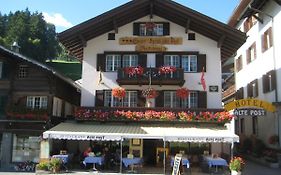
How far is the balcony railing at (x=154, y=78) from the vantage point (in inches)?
995

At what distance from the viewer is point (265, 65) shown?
30.2 meters

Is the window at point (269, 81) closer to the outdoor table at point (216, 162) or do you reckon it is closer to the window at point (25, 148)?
the outdoor table at point (216, 162)

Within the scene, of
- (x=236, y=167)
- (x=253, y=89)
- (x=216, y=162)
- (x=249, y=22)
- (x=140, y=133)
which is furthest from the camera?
(x=249, y=22)

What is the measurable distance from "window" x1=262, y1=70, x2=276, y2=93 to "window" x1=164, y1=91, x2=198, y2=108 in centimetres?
629

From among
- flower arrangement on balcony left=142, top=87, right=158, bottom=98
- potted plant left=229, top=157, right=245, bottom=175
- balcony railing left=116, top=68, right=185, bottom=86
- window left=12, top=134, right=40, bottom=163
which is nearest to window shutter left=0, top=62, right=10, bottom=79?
window left=12, top=134, right=40, bottom=163

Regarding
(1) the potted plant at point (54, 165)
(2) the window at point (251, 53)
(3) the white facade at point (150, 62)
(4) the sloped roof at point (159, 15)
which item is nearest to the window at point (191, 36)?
(3) the white facade at point (150, 62)

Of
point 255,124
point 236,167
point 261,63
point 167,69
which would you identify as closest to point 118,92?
point 167,69

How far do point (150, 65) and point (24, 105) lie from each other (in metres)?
9.22

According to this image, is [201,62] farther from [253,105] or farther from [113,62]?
[113,62]

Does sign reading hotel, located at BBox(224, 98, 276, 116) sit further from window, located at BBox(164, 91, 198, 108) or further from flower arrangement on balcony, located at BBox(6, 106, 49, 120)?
flower arrangement on balcony, located at BBox(6, 106, 49, 120)

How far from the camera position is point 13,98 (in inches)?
1042

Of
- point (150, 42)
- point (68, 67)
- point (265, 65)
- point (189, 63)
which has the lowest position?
point (189, 63)

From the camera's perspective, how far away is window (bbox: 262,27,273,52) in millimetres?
28625

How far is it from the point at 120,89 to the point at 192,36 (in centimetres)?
643
